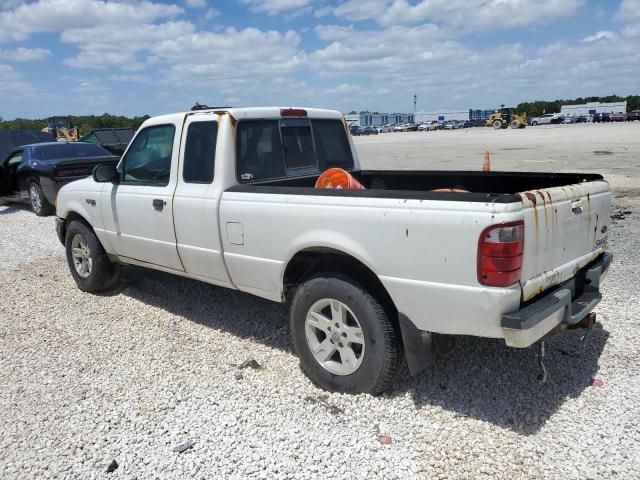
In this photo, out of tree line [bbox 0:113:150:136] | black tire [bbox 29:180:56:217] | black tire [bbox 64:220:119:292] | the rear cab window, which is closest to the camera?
the rear cab window

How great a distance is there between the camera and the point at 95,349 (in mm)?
4637

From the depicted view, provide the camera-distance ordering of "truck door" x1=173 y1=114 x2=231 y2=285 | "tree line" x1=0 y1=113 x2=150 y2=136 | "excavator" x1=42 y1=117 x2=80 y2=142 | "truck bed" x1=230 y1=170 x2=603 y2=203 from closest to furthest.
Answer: "truck bed" x1=230 y1=170 x2=603 y2=203 < "truck door" x1=173 y1=114 x2=231 y2=285 < "excavator" x1=42 y1=117 x2=80 y2=142 < "tree line" x1=0 y1=113 x2=150 y2=136

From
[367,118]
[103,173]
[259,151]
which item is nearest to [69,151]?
[103,173]

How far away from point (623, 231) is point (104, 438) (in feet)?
23.8

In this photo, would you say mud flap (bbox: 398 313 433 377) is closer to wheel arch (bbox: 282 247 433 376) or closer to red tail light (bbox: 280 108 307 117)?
wheel arch (bbox: 282 247 433 376)

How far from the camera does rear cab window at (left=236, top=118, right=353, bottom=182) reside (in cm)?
443

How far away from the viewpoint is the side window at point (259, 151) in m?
4.38

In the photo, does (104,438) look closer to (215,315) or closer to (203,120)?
(215,315)

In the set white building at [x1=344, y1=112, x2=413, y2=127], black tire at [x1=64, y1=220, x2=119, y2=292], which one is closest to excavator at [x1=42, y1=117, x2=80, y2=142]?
black tire at [x1=64, y1=220, x2=119, y2=292]

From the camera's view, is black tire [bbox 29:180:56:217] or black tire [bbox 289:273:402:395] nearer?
black tire [bbox 289:273:402:395]

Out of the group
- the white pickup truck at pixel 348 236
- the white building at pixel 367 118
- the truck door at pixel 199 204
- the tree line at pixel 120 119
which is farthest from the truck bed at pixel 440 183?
the white building at pixel 367 118

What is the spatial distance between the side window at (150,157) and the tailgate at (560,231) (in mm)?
3103

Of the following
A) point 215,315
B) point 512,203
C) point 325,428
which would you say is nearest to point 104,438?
point 325,428

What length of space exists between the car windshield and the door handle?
11.1m
